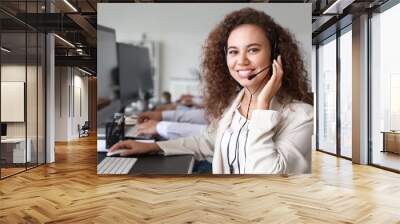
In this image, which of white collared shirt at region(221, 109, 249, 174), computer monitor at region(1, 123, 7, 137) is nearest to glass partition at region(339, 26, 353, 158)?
white collared shirt at region(221, 109, 249, 174)

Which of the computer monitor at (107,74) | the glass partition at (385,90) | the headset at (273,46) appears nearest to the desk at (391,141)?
the glass partition at (385,90)

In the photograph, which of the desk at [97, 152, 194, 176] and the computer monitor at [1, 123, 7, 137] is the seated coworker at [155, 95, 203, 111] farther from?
the computer monitor at [1, 123, 7, 137]

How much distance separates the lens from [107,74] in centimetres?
552

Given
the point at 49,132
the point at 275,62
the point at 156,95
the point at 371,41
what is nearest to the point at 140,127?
the point at 156,95

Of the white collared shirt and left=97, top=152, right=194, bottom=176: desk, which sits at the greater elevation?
the white collared shirt

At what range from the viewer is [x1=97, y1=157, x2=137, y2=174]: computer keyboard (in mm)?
5727

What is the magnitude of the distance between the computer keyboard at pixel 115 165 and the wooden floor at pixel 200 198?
0.17 metres

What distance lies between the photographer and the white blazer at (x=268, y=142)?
5.38m

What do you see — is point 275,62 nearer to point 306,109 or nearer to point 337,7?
point 306,109

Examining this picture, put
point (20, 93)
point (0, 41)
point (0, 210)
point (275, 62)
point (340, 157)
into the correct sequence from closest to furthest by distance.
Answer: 1. point (0, 210)
2. point (275, 62)
3. point (0, 41)
4. point (20, 93)
5. point (340, 157)

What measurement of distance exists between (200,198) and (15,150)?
343 cm

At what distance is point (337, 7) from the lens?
259 inches

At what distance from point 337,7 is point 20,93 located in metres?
5.27

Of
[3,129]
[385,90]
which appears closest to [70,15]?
[3,129]
